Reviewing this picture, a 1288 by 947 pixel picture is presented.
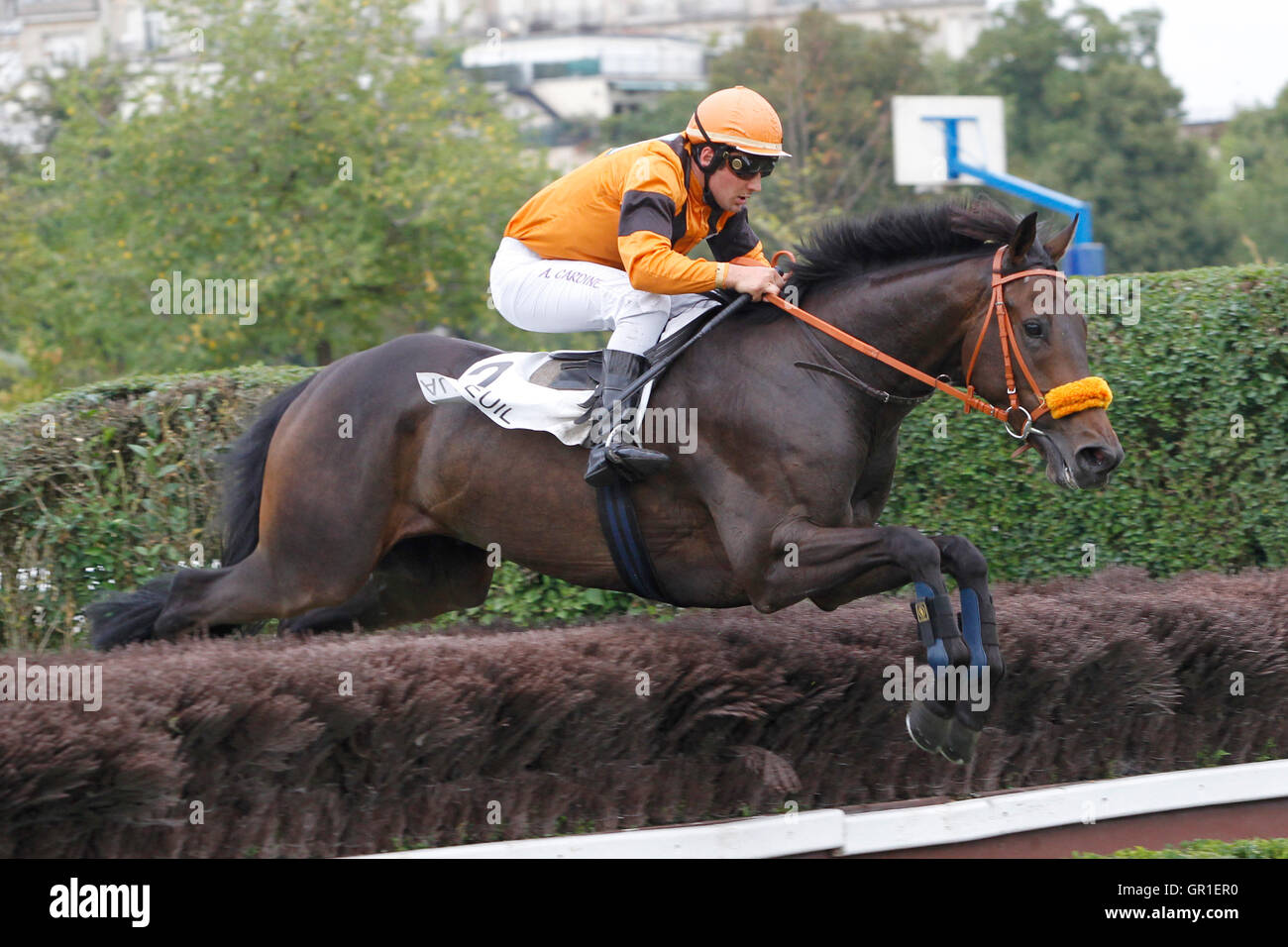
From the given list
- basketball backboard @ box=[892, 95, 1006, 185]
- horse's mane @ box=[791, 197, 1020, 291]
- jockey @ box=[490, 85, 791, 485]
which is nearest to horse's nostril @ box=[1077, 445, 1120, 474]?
horse's mane @ box=[791, 197, 1020, 291]

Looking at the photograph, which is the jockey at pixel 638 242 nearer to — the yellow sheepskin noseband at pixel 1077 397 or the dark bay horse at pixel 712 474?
the dark bay horse at pixel 712 474

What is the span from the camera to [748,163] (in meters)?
5.07

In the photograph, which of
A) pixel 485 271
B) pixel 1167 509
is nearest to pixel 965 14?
pixel 485 271

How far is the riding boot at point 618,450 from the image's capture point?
194 inches

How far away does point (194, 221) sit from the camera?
1991 cm

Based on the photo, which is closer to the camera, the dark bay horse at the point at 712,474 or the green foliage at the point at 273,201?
the dark bay horse at the point at 712,474

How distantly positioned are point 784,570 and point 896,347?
895 millimetres

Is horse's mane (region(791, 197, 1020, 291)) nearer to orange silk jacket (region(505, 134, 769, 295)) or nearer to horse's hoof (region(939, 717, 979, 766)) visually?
orange silk jacket (region(505, 134, 769, 295))

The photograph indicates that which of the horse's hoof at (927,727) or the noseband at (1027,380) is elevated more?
the noseband at (1027,380)

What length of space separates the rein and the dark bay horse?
0.11 ft

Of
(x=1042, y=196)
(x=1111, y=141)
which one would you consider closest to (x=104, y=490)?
(x=1042, y=196)

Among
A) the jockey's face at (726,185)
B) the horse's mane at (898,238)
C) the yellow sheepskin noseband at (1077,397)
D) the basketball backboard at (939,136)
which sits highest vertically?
the basketball backboard at (939,136)

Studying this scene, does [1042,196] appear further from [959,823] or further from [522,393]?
[959,823]

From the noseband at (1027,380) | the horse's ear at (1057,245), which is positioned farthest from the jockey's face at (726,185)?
the horse's ear at (1057,245)
